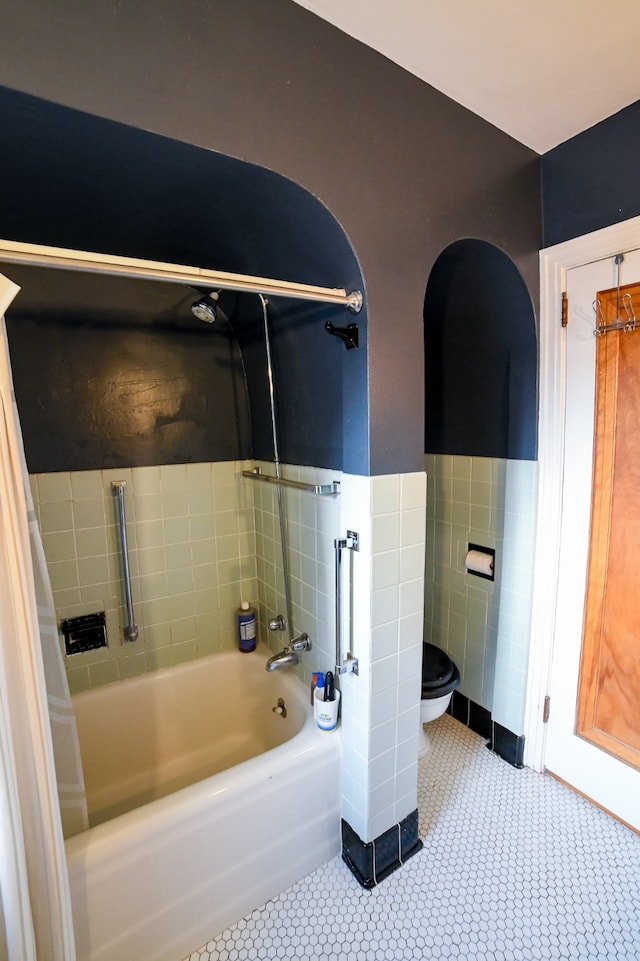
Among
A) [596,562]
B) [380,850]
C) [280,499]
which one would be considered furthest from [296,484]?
[380,850]

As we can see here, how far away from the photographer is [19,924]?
815mm

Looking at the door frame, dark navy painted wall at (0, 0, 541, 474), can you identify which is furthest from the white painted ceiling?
the door frame

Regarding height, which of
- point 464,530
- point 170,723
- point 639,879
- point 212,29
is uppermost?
point 212,29

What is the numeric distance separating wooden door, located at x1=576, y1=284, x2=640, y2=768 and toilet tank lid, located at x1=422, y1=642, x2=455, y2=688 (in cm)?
50

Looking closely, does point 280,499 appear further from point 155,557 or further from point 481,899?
point 481,899

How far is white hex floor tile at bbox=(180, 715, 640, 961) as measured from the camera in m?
1.11

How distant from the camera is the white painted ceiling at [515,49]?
0.93m

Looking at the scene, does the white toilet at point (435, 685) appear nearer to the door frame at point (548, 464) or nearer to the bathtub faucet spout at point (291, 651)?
the door frame at point (548, 464)

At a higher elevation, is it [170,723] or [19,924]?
[19,924]

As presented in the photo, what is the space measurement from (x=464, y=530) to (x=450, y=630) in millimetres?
534

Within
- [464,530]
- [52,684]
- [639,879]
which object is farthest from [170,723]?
[639,879]

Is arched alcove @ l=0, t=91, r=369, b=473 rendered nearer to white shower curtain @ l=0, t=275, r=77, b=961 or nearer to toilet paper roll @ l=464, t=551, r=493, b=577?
white shower curtain @ l=0, t=275, r=77, b=961

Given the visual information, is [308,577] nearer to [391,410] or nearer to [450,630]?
[391,410]

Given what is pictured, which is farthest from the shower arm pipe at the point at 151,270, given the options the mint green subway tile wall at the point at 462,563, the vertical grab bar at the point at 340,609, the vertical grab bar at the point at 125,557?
the mint green subway tile wall at the point at 462,563
